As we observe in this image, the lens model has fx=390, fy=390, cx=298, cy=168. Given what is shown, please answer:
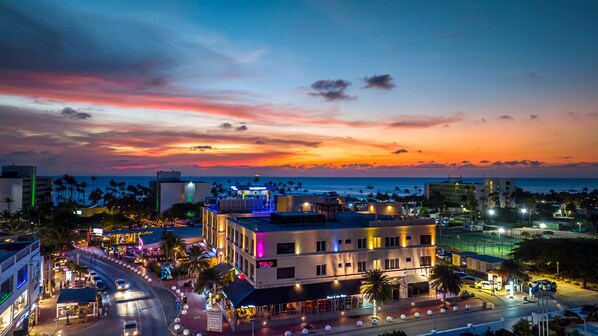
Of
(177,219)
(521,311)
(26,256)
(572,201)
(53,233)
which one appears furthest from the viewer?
(572,201)

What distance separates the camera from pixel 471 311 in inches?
1759

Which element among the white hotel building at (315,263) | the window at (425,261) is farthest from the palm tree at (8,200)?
the window at (425,261)

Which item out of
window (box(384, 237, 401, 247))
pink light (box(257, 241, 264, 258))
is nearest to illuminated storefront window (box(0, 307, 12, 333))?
pink light (box(257, 241, 264, 258))

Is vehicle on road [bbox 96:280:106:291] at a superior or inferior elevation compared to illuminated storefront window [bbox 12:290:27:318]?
inferior

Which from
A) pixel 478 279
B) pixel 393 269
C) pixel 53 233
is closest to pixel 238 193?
pixel 53 233

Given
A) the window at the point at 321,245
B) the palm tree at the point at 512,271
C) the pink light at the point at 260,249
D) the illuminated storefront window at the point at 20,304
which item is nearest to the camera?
the illuminated storefront window at the point at 20,304

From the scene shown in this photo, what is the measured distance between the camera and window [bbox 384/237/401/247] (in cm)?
4872

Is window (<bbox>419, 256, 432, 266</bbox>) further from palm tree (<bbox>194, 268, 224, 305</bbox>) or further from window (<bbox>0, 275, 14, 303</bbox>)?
window (<bbox>0, 275, 14, 303</bbox>)

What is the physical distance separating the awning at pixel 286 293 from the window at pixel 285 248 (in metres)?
3.89

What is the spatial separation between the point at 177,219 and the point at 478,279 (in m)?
91.8

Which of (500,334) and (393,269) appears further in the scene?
(393,269)

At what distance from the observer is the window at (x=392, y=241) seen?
48.7 meters

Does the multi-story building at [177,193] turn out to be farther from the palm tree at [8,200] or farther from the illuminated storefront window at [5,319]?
the illuminated storefront window at [5,319]

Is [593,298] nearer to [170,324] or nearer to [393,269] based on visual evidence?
[393,269]
